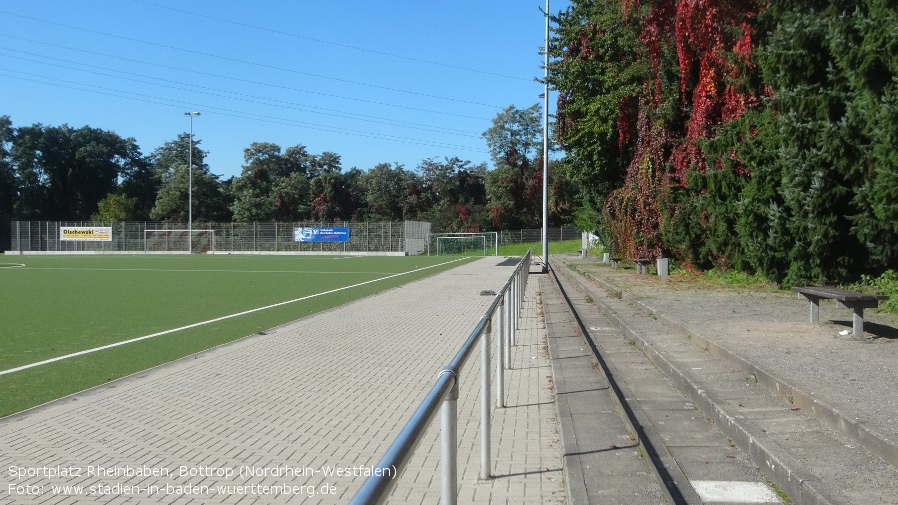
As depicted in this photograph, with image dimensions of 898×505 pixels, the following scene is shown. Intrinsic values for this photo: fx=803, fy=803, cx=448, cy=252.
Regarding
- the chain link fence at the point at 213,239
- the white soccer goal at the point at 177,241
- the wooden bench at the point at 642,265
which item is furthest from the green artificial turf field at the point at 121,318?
the white soccer goal at the point at 177,241

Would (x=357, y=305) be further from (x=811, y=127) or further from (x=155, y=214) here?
(x=155, y=214)

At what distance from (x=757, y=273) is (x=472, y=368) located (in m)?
12.1

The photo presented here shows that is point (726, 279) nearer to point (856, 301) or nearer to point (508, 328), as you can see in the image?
point (856, 301)

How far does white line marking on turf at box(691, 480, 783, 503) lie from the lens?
15.2ft

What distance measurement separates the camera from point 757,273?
19453mm

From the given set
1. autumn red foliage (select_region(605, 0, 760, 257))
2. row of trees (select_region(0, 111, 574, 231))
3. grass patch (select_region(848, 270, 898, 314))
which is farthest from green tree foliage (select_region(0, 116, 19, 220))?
grass patch (select_region(848, 270, 898, 314))

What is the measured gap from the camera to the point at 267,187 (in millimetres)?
94750

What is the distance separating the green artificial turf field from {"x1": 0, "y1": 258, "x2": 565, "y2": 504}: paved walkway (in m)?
0.78

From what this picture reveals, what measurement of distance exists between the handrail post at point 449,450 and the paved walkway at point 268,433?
1.31 meters

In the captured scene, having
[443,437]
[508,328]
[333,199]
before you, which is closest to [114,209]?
[333,199]

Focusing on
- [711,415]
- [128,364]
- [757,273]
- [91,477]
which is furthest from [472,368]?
[757,273]

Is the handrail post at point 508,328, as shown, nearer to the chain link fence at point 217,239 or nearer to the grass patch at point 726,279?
the grass patch at point 726,279

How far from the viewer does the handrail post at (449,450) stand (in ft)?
11.0

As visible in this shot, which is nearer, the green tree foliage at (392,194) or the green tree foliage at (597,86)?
the green tree foliage at (597,86)
